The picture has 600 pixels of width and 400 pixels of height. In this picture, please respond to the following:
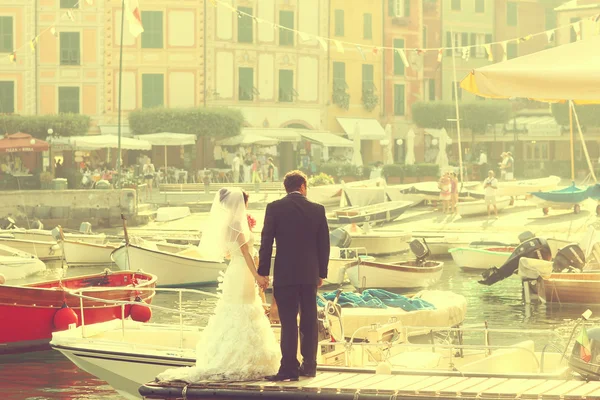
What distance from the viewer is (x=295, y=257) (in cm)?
926

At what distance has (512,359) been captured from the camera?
1153 cm

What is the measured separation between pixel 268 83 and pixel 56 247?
30112 mm

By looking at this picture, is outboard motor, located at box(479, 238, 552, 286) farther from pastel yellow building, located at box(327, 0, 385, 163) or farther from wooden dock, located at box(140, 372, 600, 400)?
pastel yellow building, located at box(327, 0, 385, 163)

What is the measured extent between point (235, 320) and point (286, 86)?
52140 mm

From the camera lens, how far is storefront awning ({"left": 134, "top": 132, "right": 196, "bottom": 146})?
5253cm

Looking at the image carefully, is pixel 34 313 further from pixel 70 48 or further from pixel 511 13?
pixel 511 13

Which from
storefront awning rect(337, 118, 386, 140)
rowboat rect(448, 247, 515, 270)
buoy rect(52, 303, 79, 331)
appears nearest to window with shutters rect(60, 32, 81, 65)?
storefront awning rect(337, 118, 386, 140)

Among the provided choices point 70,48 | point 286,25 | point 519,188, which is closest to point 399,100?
point 286,25

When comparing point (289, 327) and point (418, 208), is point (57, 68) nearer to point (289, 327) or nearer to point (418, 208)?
point (418, 208)

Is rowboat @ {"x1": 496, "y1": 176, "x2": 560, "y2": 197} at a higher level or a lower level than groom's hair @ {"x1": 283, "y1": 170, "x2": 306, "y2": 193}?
lower

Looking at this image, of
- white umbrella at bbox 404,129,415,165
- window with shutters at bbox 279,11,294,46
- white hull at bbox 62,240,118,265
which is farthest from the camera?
window with shutters at bbox 279,11,294,46

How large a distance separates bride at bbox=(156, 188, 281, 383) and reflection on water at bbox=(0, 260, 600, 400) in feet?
7.16

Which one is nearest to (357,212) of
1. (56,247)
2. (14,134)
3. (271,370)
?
(56,247)

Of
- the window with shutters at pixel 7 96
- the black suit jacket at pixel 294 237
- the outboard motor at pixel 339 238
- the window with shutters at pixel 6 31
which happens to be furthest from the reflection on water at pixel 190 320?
the window with shutters at pixel 6 31
